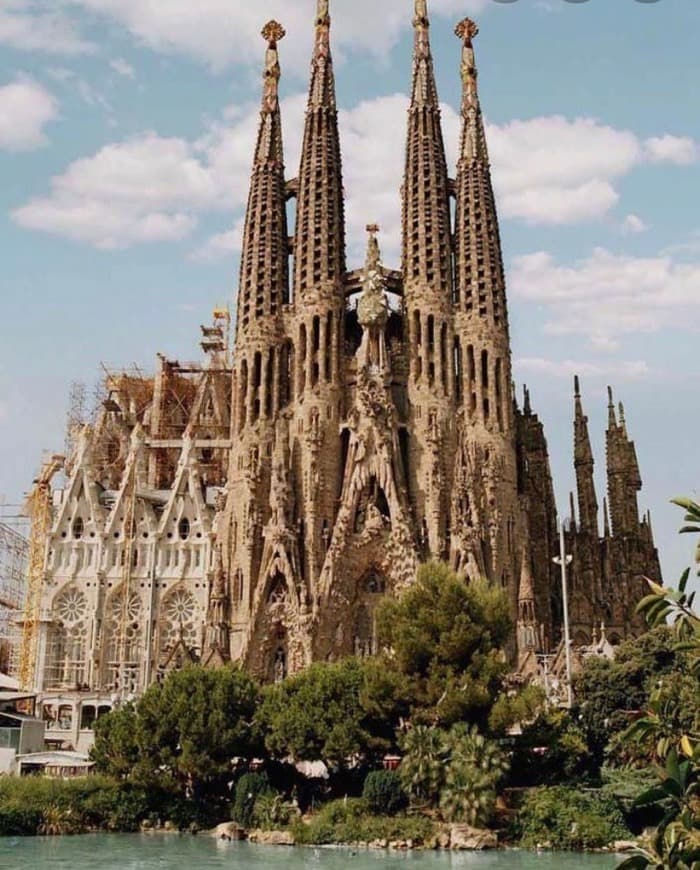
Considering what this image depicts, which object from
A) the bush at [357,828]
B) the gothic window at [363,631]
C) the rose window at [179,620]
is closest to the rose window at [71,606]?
the rose window at [179,620]

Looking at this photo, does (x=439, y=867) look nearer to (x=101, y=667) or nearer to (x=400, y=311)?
(x=101, y=667)

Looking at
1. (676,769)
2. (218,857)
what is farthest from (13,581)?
(676,769)

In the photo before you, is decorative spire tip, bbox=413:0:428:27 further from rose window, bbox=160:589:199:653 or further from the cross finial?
rose window, bbox=160:589:199:653

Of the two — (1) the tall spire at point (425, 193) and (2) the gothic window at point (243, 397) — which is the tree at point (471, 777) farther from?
(1) the tall spire at point (425, 193)

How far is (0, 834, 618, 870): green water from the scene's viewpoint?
28719 mm

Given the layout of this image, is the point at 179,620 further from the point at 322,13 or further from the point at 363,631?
the point at 322,13

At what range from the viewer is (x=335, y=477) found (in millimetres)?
57031

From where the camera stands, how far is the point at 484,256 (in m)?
59.8

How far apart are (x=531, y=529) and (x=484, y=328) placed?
11915 mm

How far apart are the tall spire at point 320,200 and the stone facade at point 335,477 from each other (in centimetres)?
14

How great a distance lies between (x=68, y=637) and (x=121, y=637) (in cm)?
331

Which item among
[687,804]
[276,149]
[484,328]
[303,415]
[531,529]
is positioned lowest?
[687,804]

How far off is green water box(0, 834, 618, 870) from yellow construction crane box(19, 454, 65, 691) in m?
26.9

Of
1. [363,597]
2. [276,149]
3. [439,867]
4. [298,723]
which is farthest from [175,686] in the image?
[276,149]
